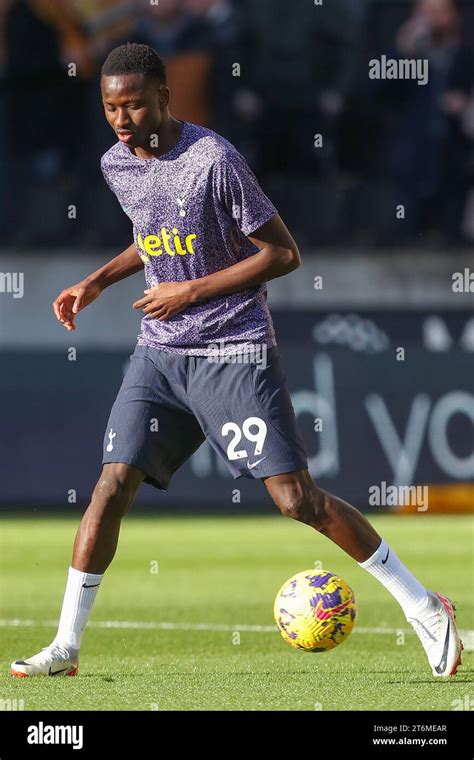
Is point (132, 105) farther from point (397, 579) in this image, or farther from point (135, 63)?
point (397, 579)

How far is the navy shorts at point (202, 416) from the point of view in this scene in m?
7.16

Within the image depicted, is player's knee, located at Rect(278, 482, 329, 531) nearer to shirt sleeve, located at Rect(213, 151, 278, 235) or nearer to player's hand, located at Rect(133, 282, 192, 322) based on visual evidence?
player's hand, located at Rect(133, 282, 192, 322)

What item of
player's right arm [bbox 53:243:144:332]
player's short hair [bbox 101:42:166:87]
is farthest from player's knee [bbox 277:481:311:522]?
player's short hair [bbox 101:42:166:87]

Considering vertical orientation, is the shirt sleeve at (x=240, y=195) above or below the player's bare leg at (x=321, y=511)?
above

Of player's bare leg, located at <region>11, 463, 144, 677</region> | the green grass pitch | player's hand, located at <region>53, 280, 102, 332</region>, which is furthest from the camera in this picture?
player's hand, located at <region>53, 280, 102, 332</region>

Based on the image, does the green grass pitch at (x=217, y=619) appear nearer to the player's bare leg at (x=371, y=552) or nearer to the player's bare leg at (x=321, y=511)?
the player's bare leg at (x=371, y=552)

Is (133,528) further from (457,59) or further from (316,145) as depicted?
(457,59)

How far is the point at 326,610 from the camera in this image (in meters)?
7.37

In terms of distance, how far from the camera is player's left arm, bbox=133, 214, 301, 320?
709 cm

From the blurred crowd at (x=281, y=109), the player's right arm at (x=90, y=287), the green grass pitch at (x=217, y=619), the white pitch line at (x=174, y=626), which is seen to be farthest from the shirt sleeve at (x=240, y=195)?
the blurred crowd at (x=281, y=109)

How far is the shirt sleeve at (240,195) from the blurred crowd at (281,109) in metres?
→ 11.8

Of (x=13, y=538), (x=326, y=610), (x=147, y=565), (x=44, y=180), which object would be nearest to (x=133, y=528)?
(x=13, y=538)

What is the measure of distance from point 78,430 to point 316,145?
4525 mm

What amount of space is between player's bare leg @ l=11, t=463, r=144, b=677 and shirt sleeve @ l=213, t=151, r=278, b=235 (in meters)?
1.23
